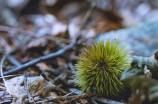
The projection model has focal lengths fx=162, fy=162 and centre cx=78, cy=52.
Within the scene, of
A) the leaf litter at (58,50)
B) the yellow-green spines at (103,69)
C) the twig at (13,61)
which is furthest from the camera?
the twig at (13,61)

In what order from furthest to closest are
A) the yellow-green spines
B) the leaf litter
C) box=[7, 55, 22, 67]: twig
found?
box=[7, 55, 22, 67]: twig
the yellow-green spines
the leaf litter

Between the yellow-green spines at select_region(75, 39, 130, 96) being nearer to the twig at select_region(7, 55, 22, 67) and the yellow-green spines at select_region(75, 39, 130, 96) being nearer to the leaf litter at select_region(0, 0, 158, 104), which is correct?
the leaf litter at select_region(0, 0, 158, 104)

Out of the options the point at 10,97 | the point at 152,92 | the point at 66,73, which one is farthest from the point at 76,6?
the point at 152,92

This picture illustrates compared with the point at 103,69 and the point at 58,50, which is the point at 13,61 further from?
the point at 103,69

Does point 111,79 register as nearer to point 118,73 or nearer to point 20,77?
point 118,73

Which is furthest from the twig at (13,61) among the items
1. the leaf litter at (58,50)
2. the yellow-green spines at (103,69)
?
the yellow-green spines at (103,69)

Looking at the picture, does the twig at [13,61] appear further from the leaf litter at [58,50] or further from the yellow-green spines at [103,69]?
the yellow-green spines at [103,69]

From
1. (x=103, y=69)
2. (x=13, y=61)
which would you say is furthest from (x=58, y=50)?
(x=103, y=69)

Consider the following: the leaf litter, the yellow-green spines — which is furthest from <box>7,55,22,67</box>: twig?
the yellow-green spines

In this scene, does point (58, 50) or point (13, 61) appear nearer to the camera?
point (13, 61)
